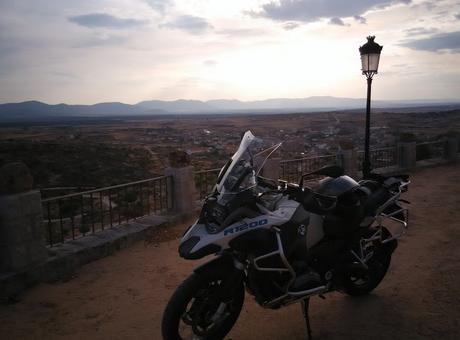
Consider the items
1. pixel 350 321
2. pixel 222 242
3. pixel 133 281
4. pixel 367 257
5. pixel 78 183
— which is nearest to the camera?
pixel 222 242

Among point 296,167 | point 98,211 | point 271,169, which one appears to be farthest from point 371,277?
point 98,211

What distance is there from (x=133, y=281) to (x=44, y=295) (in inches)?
43.3

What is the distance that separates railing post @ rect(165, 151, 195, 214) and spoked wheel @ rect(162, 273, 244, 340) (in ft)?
15.8

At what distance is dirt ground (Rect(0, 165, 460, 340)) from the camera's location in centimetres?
403

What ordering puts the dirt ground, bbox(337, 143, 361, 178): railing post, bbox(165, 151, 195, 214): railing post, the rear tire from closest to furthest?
1. the dirt ground
2. the rear tire
3. bbox(165, 151, 195, 214): railing post
4. bbox(337, 143, 361, 178): railing post

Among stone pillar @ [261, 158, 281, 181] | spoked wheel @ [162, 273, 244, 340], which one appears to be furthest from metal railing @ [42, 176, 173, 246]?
spoked wheel @ [162, 273, 244, 340]

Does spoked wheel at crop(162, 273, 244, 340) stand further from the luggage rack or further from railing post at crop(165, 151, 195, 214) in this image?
railing post at crop(165, 151, 195, 214)

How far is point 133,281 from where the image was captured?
553 centimetres

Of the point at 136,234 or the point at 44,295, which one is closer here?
the point at 44,295

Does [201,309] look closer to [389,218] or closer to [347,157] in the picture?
[389,218]

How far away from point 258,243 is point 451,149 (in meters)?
15.1

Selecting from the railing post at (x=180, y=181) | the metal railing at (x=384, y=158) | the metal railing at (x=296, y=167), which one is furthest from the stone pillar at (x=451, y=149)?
the railing post at (x=180, y=181)

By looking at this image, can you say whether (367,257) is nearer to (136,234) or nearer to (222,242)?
(222,242)

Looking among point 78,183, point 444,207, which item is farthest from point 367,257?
point 78,183
